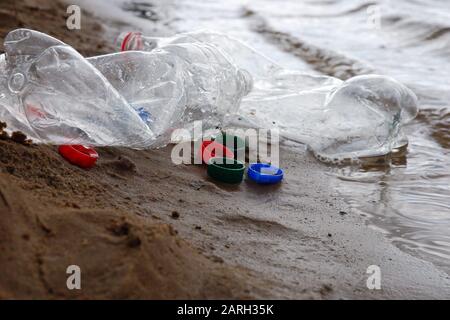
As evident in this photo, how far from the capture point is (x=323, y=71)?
6.74 meters

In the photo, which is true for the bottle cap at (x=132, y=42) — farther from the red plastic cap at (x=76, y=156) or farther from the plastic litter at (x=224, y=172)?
the red plastic cap at (x=76, y=156)

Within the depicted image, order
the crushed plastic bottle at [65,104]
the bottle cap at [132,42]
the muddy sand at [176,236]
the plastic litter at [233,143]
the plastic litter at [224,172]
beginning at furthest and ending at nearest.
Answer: the bottle cap at [132,42] → the plastic litter at [233,143] → the plastic litter at [224,172] → the crushed plastic bottle at [65,104] → the muddy sand at [176,236]

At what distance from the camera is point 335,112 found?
15.4 feet

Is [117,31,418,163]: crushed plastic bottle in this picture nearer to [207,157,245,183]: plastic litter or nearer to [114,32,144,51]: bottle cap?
[114,32,144,51]: bottle cap

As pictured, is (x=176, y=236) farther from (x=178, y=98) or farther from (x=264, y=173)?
(x=178, y=98)

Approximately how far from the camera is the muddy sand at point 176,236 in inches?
71.7

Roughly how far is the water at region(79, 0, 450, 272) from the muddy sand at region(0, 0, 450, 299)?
0.80 ft

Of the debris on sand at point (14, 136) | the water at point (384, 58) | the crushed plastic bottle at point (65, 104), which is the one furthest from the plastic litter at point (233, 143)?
the debris on sand at point (14, 136)

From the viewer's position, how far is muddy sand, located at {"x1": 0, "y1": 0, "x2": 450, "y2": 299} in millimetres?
1822

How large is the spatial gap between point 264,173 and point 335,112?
140 centimetres

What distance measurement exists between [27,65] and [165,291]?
196 centimetres

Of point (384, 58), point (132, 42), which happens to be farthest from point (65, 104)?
point (384, 58)

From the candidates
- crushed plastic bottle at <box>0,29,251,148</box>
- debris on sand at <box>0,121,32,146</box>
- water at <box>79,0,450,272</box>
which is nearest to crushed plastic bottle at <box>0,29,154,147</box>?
crushed plastic bottle at <box>0,29,251,148</box>

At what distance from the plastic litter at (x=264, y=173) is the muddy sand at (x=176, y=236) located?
64mm
